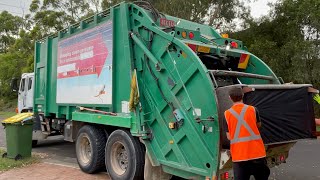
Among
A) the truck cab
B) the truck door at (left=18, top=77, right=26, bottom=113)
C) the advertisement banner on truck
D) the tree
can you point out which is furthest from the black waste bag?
the tree

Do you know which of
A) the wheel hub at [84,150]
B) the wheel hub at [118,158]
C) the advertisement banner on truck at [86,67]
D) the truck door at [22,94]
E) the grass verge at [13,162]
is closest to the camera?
the wheel hub at [118,158]

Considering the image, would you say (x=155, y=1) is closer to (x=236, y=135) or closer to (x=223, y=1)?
(x=223, y=1)

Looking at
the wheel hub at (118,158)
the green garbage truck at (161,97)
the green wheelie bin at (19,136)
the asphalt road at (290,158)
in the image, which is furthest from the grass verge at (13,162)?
the wheel hub at (118,158)

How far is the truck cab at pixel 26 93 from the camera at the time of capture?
414 inches

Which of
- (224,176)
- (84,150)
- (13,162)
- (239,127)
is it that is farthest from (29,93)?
(239,127)

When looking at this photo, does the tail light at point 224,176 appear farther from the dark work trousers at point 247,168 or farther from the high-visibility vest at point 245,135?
the high-visibility vest at point 245,135

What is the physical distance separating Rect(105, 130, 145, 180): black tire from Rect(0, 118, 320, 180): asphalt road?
6.34 ft

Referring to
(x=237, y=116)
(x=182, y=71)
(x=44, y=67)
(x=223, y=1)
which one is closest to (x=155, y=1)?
(x=223, y=1)

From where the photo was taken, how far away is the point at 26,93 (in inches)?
427

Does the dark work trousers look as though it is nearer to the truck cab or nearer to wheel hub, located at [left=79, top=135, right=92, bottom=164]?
wheel hub, located at [left=79, top=135, right=92, bottom=164]

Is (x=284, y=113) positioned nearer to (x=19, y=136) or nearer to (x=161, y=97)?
(x=161, y=97)

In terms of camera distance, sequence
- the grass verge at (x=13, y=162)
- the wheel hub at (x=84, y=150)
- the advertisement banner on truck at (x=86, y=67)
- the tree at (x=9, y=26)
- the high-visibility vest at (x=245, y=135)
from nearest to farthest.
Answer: the high-visibility vest at (x=245, y=135) → the advertisement banner on truck at (x=86, y=67) → the wheel hub at (x=84, y=150) → the grass verge at (x=13, y=162) → the tree at (x=9, y=26)

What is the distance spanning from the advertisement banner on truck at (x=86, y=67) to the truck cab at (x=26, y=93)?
8.70 ft

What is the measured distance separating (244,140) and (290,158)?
5042mm
